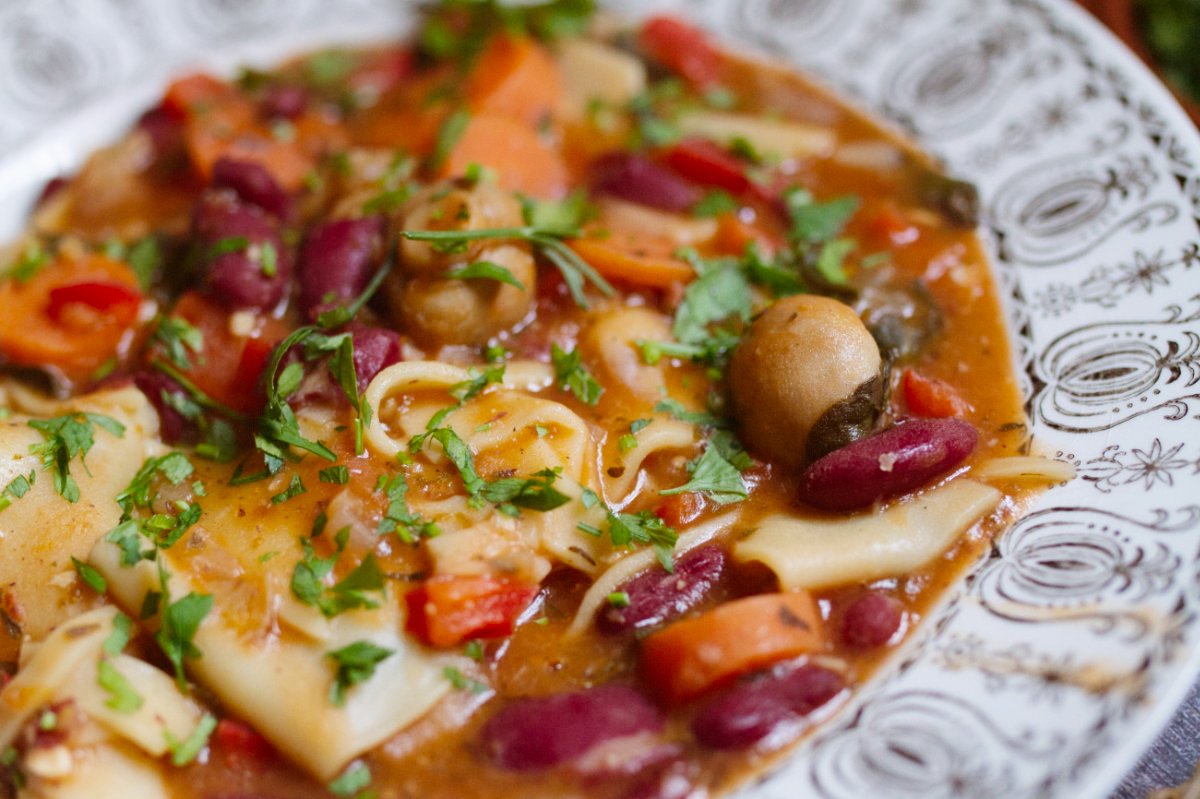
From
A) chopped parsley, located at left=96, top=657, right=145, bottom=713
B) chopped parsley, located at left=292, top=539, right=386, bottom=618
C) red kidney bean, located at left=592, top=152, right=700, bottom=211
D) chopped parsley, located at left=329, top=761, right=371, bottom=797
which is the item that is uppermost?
red kidney bean, located at left=592, top=152, right=700, bottom=211

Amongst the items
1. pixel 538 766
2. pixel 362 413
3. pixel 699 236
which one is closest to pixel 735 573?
pixel 538 766

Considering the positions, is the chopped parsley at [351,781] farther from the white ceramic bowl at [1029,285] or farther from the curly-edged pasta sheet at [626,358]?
the curly-edged pasta sheet at [626,358]

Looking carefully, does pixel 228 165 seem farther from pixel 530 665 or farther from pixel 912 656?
pixel 912 656

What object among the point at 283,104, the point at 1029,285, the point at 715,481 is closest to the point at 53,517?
the point at 715,481

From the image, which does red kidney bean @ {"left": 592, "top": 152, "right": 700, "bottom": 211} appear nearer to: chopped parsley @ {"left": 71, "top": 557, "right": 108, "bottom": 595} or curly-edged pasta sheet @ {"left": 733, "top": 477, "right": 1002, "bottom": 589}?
curly-edged pasta sheet @ {"left": 733, "top": 477, "right": 1002, "bottom": 589}

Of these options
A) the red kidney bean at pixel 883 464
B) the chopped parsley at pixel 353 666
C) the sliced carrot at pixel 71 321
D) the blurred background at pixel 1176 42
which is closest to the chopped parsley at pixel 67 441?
the sliced carrot at pixel 71 321

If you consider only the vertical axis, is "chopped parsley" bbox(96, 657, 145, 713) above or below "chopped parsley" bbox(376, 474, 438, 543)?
below

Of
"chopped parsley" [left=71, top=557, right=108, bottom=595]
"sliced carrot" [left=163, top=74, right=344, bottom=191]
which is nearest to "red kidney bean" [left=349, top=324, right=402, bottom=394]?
"chopped parsley" [left=71, top=557, right=108, bottom=595]
